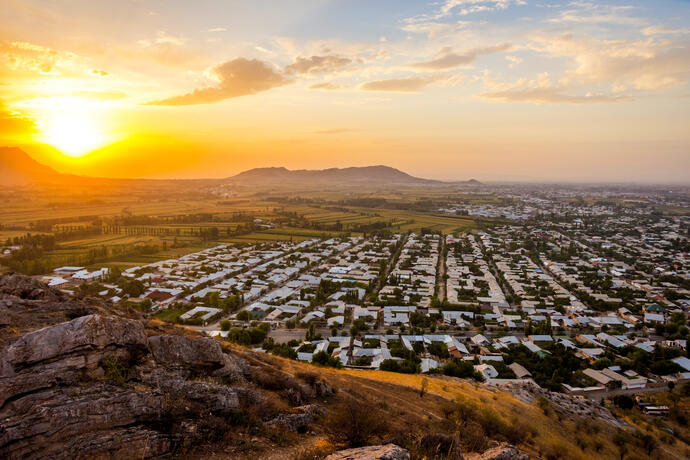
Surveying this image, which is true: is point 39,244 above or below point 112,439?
below

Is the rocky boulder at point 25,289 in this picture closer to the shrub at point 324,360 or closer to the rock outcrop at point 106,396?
the rock outcrop at point 106,396

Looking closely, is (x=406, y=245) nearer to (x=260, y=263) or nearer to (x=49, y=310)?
(x=260, y=263)

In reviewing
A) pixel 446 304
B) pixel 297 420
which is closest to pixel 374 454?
pixel 297 420

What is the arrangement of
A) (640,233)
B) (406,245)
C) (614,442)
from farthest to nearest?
1. (640,233)
2. (406,245)
3. (614,442)

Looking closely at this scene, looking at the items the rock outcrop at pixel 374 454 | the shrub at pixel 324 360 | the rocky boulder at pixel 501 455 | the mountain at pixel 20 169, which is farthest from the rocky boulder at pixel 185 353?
the mountain at pixel 20 169

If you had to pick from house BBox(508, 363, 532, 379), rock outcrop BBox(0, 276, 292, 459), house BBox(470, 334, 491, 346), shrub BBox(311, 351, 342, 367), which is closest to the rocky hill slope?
rock outcrop BBox(0, 276, 292, 459)

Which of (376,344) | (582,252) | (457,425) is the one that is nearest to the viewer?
(457,425)

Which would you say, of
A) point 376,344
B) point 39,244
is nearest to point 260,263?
point 376,344
